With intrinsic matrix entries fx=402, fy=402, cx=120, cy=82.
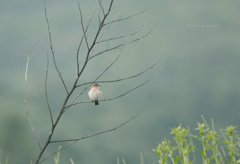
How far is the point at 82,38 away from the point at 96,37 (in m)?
0.12

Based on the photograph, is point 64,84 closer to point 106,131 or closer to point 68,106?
point 68,106

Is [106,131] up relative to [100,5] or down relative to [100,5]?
down

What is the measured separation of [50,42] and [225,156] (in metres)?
1.82

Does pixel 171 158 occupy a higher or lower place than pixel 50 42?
lower

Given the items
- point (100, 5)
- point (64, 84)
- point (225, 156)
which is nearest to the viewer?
point (64, 84)

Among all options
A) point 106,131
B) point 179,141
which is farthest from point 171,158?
point 106,131

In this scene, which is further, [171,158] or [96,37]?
[171,158]

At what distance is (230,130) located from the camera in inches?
138

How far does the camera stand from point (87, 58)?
303cm

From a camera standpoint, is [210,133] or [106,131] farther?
[210,133]

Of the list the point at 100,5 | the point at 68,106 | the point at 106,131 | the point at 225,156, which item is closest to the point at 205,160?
the point at 225,156

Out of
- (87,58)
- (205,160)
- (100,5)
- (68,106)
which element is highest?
(100,5)

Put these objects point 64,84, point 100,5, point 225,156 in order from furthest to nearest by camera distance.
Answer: point 225,156, point 100,5, point 64,84

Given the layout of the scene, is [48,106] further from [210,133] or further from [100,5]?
[210,133]
